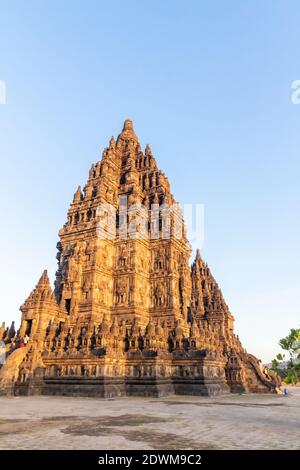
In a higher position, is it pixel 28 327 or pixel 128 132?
pixel 128 132

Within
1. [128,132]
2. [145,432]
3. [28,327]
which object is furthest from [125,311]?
[128,132]

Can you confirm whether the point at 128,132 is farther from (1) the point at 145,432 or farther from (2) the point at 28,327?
(1) the point at 145,432

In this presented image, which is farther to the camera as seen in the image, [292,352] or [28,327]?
[292,352]

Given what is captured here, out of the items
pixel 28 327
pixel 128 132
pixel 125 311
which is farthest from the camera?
pixel 128 132

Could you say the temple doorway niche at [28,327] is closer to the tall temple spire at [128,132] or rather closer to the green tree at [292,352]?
the tall temple spire at [128,132]

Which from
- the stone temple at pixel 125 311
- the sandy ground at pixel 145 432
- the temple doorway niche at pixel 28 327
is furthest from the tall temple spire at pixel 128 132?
the sandy ground at pixel 145 432

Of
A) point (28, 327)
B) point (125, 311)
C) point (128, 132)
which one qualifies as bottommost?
point (28, 327)

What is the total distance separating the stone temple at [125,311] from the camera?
84.7 ft

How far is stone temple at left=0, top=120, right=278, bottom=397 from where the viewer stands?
25.8m

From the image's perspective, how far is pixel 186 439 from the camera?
28.9ft

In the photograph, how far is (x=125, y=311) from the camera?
3584 cm

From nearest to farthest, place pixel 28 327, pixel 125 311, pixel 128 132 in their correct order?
pixel 28 327
pixel 125 311
pixel 128 132

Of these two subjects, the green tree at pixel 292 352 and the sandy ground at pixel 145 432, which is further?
the green tree at pixel 292 352
